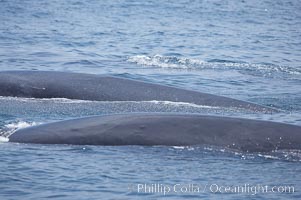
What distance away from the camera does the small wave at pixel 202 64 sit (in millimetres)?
21469

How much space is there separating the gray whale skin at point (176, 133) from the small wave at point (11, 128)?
0.33 metres

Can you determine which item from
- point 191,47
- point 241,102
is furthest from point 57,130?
point 191,47

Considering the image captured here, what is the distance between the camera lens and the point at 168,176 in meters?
9.05

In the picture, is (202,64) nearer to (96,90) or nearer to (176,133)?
(96,90)

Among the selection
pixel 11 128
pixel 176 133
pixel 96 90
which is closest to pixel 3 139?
pixel 11 128

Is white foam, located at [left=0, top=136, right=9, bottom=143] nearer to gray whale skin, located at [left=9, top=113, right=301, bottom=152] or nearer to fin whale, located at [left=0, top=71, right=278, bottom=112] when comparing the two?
gray whale skin, located at [left=9, top=113, right=301, bottom=152]

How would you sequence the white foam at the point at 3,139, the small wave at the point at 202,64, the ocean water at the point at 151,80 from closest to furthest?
the ocean water at the point at 151,80 < the white foam at the point at 3,139 < the small wave at the point at 202,64

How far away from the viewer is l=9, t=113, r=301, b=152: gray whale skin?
991 centimetres

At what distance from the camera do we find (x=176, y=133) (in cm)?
1002

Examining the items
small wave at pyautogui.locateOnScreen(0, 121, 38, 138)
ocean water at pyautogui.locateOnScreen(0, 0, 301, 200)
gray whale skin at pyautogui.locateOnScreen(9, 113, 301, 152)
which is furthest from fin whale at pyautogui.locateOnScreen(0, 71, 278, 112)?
gray whale skin at pyautogui.locateOnScreen(9, 113, 301, 152)

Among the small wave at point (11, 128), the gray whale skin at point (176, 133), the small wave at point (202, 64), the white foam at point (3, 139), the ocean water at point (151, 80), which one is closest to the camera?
the ocean water at point (151, 80)

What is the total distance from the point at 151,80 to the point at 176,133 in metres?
8.79

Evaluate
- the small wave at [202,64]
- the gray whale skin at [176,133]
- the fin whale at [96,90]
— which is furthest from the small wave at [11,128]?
the small wave at [202,64]

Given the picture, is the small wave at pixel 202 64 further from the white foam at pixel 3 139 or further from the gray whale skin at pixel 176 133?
the white foam at pixel 3 139
